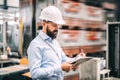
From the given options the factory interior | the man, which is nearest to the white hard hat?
the man

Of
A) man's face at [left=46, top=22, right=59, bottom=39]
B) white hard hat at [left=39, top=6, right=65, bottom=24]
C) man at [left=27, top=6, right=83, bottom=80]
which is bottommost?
man at [left=27, top=6, right=83, bottom=80]

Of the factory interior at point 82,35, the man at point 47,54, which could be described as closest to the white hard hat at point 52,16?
the man at point 47,54

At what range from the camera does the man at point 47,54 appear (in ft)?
6.08

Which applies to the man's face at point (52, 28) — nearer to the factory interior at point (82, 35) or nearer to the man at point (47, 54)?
the man at point (47, 54)

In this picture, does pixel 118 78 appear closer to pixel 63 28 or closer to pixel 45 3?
pixel 63 28

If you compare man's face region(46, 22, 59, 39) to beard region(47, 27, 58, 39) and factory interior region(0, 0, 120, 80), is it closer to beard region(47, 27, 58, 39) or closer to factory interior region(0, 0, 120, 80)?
beard region(47, 27, 58, 39)

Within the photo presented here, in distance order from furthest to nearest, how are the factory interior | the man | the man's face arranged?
1. the factory interior
2. the man's face
3. the man

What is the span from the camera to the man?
1854 millimetres

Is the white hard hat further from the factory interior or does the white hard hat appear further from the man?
the factory interior

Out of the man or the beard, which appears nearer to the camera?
the man

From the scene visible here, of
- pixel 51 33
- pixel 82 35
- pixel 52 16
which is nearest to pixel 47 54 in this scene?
pixel 51 33

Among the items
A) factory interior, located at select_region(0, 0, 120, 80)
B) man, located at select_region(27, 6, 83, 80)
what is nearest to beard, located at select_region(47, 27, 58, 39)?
man, located at select_region(27, 6, 83, 80)

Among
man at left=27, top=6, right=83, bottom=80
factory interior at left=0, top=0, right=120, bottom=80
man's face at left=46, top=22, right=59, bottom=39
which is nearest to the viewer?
man at left=27, top=6, right=83, bottom=80

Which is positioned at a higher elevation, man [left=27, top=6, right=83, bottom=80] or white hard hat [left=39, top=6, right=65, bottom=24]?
white hard hat [left=39, top=6, right=65, bottom=24]
